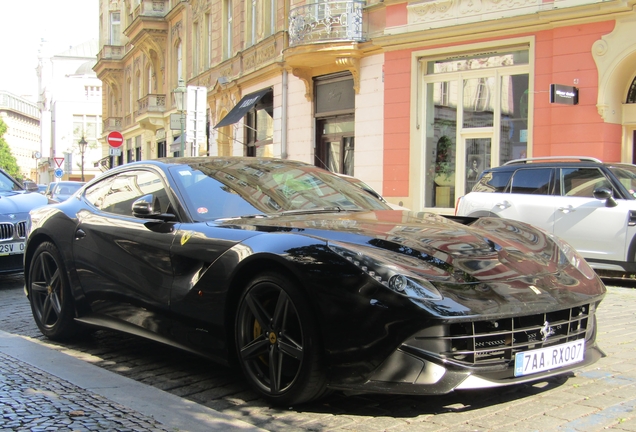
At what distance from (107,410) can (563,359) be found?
7.85 feet

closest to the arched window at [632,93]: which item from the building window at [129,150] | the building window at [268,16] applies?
the building window at [268,16]

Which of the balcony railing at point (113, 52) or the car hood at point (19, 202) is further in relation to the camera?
the balcony railing at point (113, 52)

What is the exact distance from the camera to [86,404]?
400 centimetres

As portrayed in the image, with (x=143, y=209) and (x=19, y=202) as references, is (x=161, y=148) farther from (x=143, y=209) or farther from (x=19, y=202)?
(x=143, y=209)

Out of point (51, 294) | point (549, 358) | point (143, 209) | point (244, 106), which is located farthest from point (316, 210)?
point (244, 106)

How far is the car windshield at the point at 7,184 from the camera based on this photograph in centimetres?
1065

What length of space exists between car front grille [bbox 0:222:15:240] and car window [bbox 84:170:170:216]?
392cm

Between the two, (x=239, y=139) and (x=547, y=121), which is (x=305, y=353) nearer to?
(x=547, y=121)

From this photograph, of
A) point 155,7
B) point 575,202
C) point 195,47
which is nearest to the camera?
point 575,202

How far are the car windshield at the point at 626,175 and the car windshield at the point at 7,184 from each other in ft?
27.7

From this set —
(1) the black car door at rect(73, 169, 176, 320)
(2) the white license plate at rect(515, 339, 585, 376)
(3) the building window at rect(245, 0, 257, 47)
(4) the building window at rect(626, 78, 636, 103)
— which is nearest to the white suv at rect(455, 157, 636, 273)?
(4) the building window at rect(626, 78, 636, 103)

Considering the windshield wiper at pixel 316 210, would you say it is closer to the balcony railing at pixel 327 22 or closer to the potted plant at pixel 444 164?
the potted plant at pixel 444 164

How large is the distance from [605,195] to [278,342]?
282 inches

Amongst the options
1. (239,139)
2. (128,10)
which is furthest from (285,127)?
(128,10)
